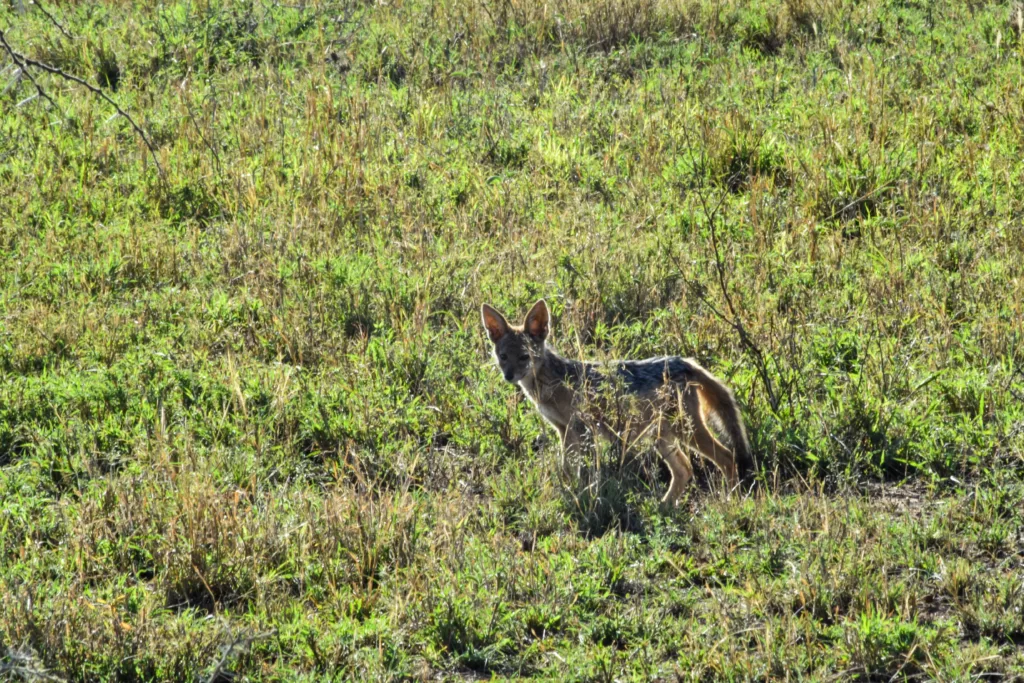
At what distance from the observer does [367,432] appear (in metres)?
6.61

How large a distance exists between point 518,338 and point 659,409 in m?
1.06

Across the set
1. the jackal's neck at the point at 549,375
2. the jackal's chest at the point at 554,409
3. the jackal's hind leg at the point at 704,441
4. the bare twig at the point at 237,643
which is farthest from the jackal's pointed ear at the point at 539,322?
the bare twig at the point at 237,643

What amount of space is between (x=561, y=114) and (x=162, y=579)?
6070 mm

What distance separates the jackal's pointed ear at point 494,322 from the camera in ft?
22.9

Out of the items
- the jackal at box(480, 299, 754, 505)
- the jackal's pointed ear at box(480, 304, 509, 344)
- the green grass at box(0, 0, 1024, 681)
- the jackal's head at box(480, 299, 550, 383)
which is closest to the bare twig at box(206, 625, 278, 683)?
the green grass at box(0, 0, 1024, 681)

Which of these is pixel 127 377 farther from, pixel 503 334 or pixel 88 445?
pixel 503 334

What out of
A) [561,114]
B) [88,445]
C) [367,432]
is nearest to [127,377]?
[88,445]

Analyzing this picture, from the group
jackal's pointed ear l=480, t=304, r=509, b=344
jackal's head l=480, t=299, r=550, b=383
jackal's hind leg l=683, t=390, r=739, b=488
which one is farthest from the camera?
jackal's pointed ear l=480, t=304, r=509, b=344

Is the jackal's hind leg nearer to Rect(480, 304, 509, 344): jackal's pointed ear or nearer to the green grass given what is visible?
the green grass

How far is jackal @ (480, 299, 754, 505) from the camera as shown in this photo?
6.15m

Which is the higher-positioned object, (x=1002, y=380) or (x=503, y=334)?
(x=503, y=334)

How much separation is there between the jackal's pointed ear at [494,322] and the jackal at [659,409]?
415 millimetres

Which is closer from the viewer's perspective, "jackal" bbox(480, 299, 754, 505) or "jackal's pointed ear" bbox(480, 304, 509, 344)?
"jackal" bbox(480, 299, 754, 505)

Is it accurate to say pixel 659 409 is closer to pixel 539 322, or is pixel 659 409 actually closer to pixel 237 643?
pixel 539 322
